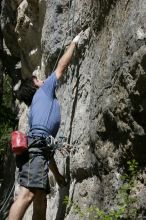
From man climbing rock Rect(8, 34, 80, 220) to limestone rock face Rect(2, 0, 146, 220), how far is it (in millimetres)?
287

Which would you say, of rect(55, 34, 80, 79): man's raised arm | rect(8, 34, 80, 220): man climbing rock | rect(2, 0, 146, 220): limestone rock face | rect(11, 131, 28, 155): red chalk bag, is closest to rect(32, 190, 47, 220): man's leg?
rect(8, 34, 80, 220): man climbing rock

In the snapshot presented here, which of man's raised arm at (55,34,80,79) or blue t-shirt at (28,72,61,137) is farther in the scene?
man's raised arm at (55,34,80,79)

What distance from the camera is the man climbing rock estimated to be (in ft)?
17.3

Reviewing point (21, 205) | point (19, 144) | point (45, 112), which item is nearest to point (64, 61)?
point (45, 112)

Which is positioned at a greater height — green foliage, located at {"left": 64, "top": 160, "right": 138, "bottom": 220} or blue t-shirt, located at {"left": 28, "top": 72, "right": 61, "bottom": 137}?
blue t-shirt, located at {"left": 28, "top": 72, "right": 61, "bottom": 137}

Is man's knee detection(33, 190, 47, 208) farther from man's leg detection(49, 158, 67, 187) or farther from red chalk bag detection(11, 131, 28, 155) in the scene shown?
red chalk bag detection(11, 131, 28, 155)

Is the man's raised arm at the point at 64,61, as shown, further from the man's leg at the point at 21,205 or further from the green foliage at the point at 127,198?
the green foliage at the point at 127,198

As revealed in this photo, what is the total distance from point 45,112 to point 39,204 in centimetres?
100

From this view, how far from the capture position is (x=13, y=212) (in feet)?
17.1

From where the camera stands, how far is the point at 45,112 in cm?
552

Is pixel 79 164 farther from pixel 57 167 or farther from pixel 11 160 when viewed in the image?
pixel 11 160

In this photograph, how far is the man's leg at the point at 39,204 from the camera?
17.9ft

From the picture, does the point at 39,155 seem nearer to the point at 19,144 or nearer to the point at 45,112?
the point at 19,144

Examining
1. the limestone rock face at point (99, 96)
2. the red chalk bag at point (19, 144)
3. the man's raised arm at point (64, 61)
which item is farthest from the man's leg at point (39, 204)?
the man's raised arm at point (64, 61)
